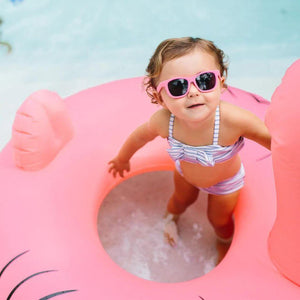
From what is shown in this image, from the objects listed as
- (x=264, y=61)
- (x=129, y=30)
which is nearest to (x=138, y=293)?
(x=264, y=61)

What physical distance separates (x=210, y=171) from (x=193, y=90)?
1.09ft

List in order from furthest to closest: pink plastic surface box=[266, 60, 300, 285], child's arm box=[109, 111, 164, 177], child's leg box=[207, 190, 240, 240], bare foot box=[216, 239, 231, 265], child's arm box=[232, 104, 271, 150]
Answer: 1. bare foot box=[216, 239, 231, 265]
2. child's leg box=[207, 190, 240, 240]
3. child's arm box=[109, 111, 164, 177]
4. child's arm box=[232, 104, 271, 150]
5. pink plastic surface box=[266, 60, 300, 285]

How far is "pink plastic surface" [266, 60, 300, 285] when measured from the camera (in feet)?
2.42

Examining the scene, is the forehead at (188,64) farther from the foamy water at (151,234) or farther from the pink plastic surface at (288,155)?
the foamy water at (151,234)

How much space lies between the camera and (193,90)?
909 millimetres

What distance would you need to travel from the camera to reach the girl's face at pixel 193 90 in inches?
35.9

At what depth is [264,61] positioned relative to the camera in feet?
8.05

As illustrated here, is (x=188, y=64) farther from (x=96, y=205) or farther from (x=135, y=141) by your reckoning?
(x=96, y=205)

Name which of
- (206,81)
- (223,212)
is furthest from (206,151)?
(223,212)

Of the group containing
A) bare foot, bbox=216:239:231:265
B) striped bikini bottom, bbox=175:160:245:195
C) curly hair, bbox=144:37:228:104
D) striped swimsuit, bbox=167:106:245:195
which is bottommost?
bare foot, bbox=216:239:231:265

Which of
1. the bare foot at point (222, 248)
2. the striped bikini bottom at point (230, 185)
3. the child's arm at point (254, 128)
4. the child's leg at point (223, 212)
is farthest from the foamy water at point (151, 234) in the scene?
the child's arm at point (254, 128)

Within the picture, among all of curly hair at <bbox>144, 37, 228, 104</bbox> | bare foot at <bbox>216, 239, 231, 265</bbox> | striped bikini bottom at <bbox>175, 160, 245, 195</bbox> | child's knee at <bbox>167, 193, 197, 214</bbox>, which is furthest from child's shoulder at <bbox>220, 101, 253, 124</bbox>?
bare foot at <bbox>216, 239, 231, 265</bbox>

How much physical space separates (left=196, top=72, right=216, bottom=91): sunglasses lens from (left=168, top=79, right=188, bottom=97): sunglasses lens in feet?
0.10

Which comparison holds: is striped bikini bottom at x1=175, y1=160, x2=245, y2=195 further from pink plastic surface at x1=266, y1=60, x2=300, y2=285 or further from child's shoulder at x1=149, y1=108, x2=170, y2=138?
pink plastic surface at x1=266, y1=60, x2=300, y2=285
